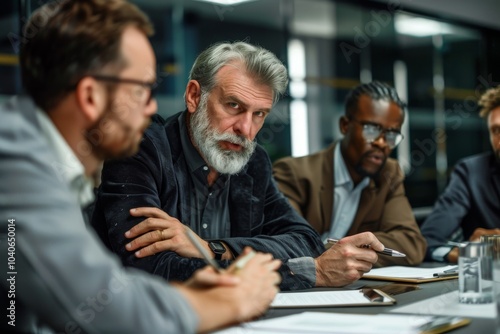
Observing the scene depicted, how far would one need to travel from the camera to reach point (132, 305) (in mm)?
1025

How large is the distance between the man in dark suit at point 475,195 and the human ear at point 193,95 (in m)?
1.40

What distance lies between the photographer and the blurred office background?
19.1 ft

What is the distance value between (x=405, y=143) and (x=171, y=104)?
118 inches

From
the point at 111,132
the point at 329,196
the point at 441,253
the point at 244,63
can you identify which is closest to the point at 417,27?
the point at 329,196

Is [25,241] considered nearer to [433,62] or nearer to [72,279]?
[72,279]

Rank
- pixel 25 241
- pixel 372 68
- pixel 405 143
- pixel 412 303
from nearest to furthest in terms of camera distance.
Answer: pixel 25 241, pixel 412 303, pixel 405 143, pixel 372 68

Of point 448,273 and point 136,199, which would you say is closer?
point 136,199

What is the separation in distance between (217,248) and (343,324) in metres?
0.69

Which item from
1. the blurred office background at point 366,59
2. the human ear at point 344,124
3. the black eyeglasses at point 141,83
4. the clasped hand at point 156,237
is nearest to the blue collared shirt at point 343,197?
the human ear at point 344,124

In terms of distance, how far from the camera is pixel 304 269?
6.35ft

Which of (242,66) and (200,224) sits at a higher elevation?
(242,66)

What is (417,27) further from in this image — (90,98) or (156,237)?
(90,98)

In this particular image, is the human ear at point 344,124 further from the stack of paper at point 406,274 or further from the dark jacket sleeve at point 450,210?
the stack of paper at point 406,274

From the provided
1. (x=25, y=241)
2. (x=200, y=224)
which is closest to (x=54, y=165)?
(x=25, y=241)
